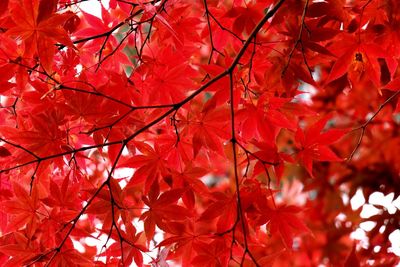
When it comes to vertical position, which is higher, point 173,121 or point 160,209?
point 173,121

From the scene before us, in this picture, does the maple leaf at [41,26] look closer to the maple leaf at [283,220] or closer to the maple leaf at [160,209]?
the maple leaf at [160,209]

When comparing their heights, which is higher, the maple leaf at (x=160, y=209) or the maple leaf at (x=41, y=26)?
the maple leaf at (x=41, y=26)

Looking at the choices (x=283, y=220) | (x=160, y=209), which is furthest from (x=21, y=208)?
(x=283, y=220)

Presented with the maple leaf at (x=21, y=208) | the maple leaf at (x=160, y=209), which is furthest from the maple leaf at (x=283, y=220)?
the maple leaf at (x=21, y=208)

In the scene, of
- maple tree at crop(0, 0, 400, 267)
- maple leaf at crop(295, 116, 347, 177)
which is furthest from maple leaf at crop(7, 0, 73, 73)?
maple leaf at crop(295, 116, 347, 177)

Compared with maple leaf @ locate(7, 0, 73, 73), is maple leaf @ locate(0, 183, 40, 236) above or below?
below

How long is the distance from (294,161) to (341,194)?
1.22 metres

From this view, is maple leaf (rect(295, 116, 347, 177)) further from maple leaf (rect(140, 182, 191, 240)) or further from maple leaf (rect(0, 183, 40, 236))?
maple leaf (rect(0, 183, 40, 236))

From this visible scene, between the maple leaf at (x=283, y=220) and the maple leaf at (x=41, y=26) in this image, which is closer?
the maple leaf at (x=41, y=26)

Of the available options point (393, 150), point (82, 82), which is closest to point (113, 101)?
point (82, 82)

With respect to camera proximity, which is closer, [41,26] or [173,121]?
[41,26]

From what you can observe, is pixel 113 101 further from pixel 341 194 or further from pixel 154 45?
pixel 341 194

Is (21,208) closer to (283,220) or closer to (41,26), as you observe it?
(41,26)

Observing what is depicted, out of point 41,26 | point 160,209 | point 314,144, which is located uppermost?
point 41,26
